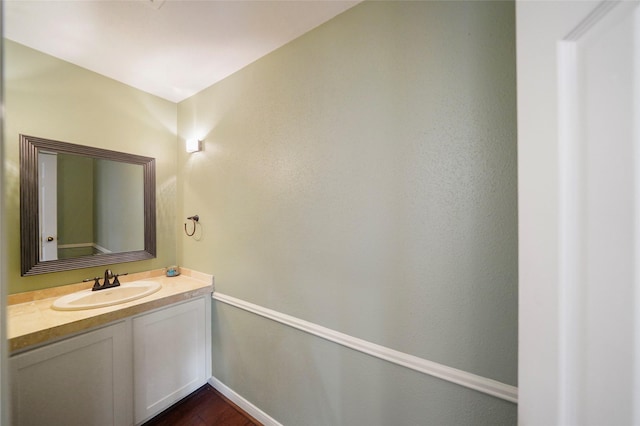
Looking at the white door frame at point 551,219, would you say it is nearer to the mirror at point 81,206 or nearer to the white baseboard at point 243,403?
the white baseboard at point 243,403

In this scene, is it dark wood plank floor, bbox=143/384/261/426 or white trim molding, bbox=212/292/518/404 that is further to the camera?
dark wood plank floor, bbox=143/384/261/426

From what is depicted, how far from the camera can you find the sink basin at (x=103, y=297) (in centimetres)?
135

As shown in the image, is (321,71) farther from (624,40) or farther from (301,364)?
(301,364)

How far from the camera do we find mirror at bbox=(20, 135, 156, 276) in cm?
144


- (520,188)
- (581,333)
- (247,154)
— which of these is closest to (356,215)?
(520,188)

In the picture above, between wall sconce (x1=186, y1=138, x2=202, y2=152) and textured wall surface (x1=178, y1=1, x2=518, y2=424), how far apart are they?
1.42 feet

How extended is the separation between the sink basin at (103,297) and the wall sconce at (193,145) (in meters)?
1.14

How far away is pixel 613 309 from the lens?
0.39 meters

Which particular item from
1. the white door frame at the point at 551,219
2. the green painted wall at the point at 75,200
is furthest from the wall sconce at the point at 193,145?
the white door frame at the point at 551,219

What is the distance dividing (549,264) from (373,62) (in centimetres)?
107

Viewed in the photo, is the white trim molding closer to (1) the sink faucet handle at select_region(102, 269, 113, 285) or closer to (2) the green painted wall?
(1) the sink faucet handle at select_region(102, 269, 113, 285)

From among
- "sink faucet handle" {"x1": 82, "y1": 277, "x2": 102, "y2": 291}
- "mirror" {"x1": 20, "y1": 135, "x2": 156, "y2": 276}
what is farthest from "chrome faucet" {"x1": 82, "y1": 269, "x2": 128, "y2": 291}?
"mirror" {"x1": 20, "y1": 135, "x2": 156, "y2": 276}

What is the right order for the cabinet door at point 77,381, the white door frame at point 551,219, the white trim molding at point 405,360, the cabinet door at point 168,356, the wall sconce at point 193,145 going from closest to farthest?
the white door frame at point 551,219, the white trim molding at point 405,360, the cabinet door at point 77,381, the cabinet door at point 168,356, the wall sconce at point 193,145

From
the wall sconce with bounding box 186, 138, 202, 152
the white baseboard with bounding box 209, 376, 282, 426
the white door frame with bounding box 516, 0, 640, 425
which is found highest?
the wall sconce with bounding box 186, 138, 202, 152
